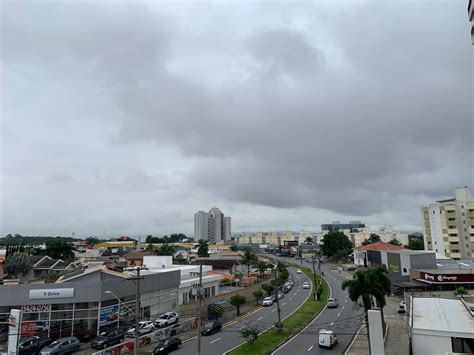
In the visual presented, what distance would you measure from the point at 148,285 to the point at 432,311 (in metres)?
31.5

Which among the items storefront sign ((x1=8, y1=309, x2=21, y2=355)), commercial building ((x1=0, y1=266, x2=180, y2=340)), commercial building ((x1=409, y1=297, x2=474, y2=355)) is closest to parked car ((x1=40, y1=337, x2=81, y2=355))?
storefront sign ((x1=8, y1=309, x2=21, y2=355))

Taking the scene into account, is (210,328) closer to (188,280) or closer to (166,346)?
(166,346)

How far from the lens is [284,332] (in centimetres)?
4112

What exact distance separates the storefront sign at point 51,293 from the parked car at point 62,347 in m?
5.27

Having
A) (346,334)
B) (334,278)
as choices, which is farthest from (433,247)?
(346,334)

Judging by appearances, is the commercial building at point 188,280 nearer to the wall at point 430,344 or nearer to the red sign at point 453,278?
the wall at point 430,344

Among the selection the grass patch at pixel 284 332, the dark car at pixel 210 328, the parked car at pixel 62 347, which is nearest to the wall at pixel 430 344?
the grass patch at pixel 284 332

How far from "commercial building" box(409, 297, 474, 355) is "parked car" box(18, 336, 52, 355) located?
32.2m

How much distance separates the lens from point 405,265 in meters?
68.5

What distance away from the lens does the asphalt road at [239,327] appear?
35.2 metres

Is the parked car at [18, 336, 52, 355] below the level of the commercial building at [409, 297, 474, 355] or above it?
below

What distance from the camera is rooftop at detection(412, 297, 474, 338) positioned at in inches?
947

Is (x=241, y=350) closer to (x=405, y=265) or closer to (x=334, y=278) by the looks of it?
(x=405, y=265)

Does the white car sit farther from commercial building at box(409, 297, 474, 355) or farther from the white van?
commercial building at box(409, 297, 474, 355)
